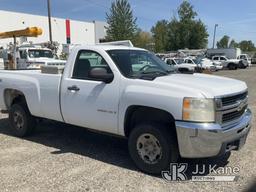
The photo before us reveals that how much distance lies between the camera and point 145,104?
4.97m

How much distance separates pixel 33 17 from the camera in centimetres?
4766

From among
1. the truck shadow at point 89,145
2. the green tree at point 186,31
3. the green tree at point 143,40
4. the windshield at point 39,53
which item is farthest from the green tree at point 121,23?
the truck shadow at point 89,145

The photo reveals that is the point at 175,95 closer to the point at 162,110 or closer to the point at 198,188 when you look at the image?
the point at 162,110

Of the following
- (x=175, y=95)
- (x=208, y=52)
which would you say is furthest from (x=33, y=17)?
(x=175, y=95)

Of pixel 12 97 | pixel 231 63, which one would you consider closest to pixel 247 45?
pixel 231 63

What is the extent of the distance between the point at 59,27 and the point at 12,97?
148ft

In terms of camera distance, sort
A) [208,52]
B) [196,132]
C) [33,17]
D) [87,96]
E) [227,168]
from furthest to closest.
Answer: [208,52], [33,17], [87,96], [227,168], [196,132]

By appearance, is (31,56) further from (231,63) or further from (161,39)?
(161,39)

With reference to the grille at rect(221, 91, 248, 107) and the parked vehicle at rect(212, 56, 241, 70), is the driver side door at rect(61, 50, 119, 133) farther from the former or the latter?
the parked vehicle at rect(212, 56, 241, 70)

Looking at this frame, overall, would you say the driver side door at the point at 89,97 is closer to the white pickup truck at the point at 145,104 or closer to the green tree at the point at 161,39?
the white pickup truck at the point at 145,104

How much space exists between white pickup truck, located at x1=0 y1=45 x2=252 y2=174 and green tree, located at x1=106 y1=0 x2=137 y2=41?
45.7m

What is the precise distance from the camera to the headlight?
457cm

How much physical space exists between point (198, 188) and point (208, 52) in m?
51.3

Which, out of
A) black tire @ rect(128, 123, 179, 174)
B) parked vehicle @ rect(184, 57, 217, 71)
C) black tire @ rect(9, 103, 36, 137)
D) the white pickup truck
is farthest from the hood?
parked vehicle @ rect(184, 57, 217, 71)
